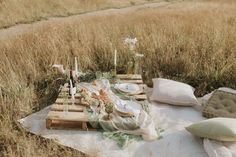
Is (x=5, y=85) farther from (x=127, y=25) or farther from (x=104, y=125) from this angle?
(x=127, y=25)

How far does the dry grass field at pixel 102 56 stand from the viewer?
213 inches

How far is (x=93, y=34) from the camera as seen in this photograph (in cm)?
743

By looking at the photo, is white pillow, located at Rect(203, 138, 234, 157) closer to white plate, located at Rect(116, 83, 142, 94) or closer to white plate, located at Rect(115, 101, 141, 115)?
white plate, located at Rect(115, 101, 141, 115)

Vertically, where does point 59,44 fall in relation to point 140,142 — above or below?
above

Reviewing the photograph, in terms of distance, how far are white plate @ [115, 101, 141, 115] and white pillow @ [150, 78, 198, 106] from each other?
19.4 inches

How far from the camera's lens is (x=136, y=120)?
4699 millimetres

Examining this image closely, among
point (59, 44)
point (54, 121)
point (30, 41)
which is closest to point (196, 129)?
point (54, 121)

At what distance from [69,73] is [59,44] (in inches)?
72.1

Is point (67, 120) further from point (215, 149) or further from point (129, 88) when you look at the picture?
point (215, 149)

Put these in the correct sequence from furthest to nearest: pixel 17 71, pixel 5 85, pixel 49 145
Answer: pixel 17 71 → pixel 5 85 → pixel 49 145

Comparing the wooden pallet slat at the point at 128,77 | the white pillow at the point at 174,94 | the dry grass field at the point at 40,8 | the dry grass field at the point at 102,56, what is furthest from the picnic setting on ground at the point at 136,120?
the dry grass field at the point at 40,8

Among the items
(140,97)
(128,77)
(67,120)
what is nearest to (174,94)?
(140,97)

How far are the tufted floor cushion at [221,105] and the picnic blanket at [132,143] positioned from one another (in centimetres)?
30

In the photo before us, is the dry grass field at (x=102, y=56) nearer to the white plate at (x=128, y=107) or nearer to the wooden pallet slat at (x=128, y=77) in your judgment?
the wooden pallet slat at (x=128, y=77)
